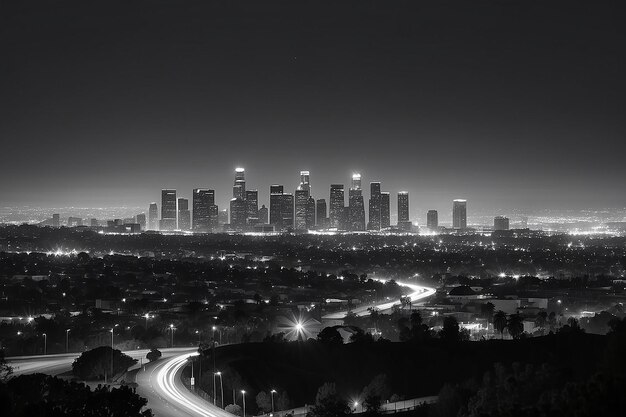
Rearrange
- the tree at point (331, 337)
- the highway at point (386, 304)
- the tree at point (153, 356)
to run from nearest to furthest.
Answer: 1. the tree at point (153, 356)
2. the tree at point (331, 337)
3. the highway at point (386, 304)

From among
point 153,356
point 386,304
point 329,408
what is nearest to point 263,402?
point 329,408

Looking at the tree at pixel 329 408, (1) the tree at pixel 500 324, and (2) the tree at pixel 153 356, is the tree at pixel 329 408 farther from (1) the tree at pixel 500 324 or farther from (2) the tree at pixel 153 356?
(1) the tree at pixel 500 324

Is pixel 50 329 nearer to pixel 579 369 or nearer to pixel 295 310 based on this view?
pixel 295 310

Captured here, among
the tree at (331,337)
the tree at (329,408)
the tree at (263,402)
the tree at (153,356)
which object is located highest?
the tree at (331,337)

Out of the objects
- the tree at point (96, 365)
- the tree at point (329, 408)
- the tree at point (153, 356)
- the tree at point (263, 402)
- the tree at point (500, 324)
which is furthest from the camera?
the tree at point (500, 324)

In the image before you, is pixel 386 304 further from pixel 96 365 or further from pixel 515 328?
pixel 96 365

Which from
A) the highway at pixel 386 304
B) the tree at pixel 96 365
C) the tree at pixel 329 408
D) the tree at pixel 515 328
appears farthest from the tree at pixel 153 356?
the highway at pixel 386 304

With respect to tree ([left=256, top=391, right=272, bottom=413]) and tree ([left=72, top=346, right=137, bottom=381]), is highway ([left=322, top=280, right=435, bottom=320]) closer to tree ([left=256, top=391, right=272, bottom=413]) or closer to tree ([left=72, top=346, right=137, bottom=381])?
tree ([left=72, top=346, right=137, bottom=381])

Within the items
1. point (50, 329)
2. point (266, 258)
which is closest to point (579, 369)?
point (50, 329)
